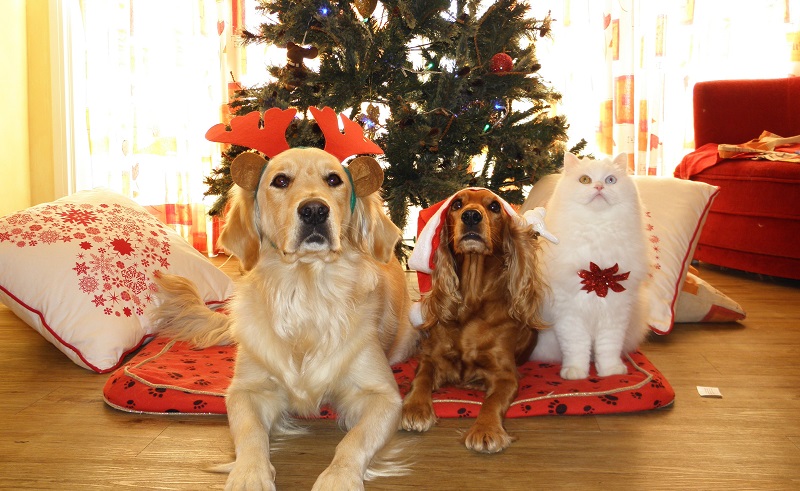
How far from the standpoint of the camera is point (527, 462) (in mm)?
1978

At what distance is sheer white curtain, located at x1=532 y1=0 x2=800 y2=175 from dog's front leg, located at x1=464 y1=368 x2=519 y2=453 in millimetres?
3909

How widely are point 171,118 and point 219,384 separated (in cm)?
368

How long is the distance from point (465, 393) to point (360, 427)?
0.58m

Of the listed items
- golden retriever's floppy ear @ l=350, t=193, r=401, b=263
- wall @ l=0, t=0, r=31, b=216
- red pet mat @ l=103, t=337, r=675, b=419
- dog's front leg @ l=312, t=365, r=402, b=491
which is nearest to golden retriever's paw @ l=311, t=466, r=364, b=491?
dog's front leg @ l=312, t=365, r=402, b=491

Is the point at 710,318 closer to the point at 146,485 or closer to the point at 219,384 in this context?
the point at 219,384

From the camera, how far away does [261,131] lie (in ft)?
7.52

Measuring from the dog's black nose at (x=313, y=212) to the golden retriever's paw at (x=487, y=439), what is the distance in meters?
0.74

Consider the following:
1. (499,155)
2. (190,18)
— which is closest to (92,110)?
A: (190,18)

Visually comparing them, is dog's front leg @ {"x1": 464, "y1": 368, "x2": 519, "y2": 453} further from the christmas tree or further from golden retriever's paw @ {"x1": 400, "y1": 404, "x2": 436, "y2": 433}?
the christmas tree

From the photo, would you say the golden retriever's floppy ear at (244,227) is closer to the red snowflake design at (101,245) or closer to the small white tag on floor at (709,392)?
the red snowflake design at (101,245)

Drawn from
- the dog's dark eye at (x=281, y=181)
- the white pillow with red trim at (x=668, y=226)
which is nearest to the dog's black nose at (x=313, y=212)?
the dog's dark eye at (x=281, y=181)

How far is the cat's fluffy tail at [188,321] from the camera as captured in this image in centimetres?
303

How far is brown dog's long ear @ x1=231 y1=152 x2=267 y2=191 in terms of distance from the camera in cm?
220

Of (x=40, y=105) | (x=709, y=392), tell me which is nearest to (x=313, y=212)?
(x=709, y=392)
